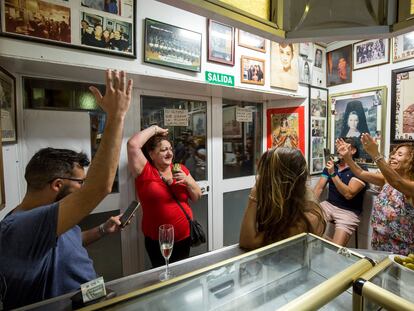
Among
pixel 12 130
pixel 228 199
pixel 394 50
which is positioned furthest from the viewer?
pixel 228 199

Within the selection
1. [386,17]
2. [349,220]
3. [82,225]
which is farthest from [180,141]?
[349,220]

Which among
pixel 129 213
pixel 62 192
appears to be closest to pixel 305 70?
pixel 129 213

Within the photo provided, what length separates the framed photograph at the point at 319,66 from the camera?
292cm

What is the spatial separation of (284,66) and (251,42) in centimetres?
48

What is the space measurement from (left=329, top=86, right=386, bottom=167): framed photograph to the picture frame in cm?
245

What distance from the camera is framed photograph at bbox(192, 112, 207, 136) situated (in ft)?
7.97

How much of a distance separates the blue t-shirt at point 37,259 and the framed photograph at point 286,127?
2321mm

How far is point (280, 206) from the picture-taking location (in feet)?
4.21

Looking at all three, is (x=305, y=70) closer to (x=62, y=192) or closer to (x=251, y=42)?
(x=251, y=42)

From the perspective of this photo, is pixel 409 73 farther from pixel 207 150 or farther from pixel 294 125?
pixel 207 150

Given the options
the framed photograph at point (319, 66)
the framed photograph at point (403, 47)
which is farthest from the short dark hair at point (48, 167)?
the framed photograph at point (403, 47)

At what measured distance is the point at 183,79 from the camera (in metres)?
1.91

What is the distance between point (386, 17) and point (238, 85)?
1337mm

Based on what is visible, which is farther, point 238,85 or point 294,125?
point 294,125
